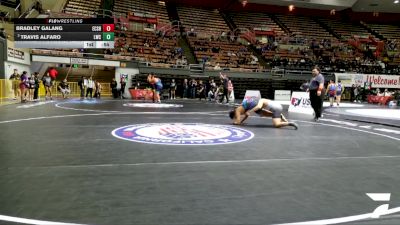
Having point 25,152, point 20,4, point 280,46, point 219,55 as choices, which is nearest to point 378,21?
point 280,46

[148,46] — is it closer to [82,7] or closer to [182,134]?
[82,7]

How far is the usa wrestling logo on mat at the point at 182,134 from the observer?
5.41 m

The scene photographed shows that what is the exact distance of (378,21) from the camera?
4003cm

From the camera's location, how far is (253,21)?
35750 millimetres

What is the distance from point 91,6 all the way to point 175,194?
28.3m

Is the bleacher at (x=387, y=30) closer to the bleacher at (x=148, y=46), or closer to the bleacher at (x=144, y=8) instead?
the bleacher at (x=144, y=8)

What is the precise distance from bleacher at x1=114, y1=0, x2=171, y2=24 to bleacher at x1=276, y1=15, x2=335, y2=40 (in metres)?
12.7

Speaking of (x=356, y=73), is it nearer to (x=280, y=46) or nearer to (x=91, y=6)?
(x=280, y=46)
